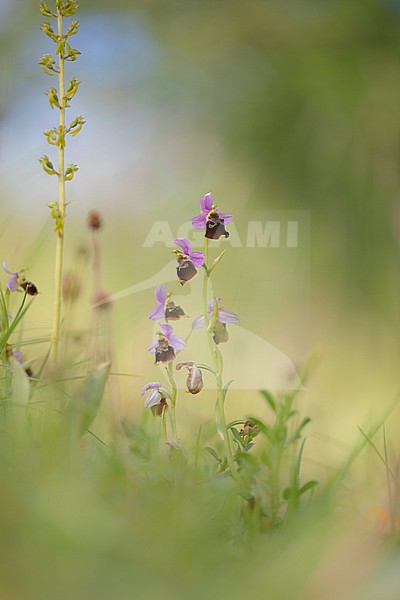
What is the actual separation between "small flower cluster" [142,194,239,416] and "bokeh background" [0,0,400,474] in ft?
2.10

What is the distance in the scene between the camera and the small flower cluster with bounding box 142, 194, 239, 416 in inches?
19.4

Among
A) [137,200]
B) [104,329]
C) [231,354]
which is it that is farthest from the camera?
[137,200]

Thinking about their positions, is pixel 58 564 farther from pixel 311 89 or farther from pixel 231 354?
pixel 311 89

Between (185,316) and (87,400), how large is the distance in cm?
12

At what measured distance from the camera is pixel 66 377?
58 cm

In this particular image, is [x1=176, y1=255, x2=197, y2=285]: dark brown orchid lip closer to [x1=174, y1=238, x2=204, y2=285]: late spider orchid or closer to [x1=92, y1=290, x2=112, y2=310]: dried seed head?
[x1=174, y1=238, x2=204, y2=285]: late spider orchid

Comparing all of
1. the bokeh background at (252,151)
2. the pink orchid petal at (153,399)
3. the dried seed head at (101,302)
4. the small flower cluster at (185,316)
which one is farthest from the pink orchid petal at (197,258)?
the bokeh background at (252,151)

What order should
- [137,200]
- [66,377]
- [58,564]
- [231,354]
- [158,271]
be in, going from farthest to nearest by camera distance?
[137,200]
[158,271]
[231,354]
[66,377]
[58,564]

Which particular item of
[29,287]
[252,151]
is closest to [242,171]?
[252,151]

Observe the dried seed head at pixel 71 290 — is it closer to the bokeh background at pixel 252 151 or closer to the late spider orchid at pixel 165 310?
the late spider orchid at pixel 165 310

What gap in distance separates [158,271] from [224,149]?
18.1 inches

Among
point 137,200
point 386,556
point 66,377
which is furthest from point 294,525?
point 137,200

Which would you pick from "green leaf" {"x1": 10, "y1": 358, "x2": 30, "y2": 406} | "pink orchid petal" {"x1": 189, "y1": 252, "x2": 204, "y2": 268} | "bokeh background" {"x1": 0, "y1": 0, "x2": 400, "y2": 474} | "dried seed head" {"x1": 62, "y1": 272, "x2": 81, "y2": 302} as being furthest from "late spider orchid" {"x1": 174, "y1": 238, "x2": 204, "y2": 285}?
"bokeh background" {"x1": 0, "y1": 0, "x2": 400, "y2": 474}

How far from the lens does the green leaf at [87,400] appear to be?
404 millimetres
